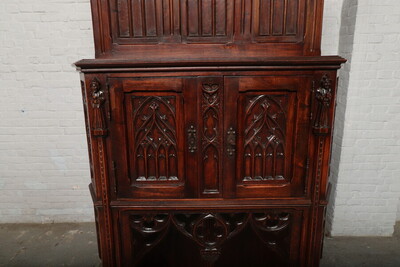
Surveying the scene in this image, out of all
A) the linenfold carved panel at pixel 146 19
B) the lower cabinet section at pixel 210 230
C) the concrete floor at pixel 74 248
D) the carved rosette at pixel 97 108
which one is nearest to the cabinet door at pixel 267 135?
the lower cabinet section at pixel 210 230

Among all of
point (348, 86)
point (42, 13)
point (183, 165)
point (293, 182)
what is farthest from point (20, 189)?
point (348, 86)

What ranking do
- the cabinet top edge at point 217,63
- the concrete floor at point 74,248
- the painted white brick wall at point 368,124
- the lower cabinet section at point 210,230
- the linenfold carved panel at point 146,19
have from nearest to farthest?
the cabinet top edge at point 217,63, the linenfold carved panel at point 146,19, the lower cabinet section at point 210,230, the painted white brick wall at point 368,124, the concrete floor at point 74,248

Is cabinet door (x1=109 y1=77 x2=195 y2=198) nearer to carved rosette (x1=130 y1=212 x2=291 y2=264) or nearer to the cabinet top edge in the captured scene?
the cabinet top edge

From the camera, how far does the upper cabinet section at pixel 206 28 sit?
5.87 ft

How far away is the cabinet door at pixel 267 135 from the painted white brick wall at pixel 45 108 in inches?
42.9

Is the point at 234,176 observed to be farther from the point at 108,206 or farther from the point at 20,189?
the point at 20,189

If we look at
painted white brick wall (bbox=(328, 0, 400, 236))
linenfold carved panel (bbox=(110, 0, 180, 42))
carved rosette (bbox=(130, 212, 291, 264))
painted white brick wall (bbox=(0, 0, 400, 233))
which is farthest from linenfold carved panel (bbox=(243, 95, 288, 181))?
painted white brick wall (bbox=(0, 0, 400, 233))

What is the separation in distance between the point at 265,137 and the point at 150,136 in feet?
2.15

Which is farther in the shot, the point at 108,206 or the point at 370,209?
the point at 370,209

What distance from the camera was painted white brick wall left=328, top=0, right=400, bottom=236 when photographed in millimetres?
2428

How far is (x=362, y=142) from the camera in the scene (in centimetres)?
264

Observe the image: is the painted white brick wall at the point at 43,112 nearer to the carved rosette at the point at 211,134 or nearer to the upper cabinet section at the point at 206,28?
the upper cabinet section at the point at 206,28

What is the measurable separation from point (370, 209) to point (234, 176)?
5.28 ft

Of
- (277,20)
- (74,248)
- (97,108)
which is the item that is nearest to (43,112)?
(74,248)
